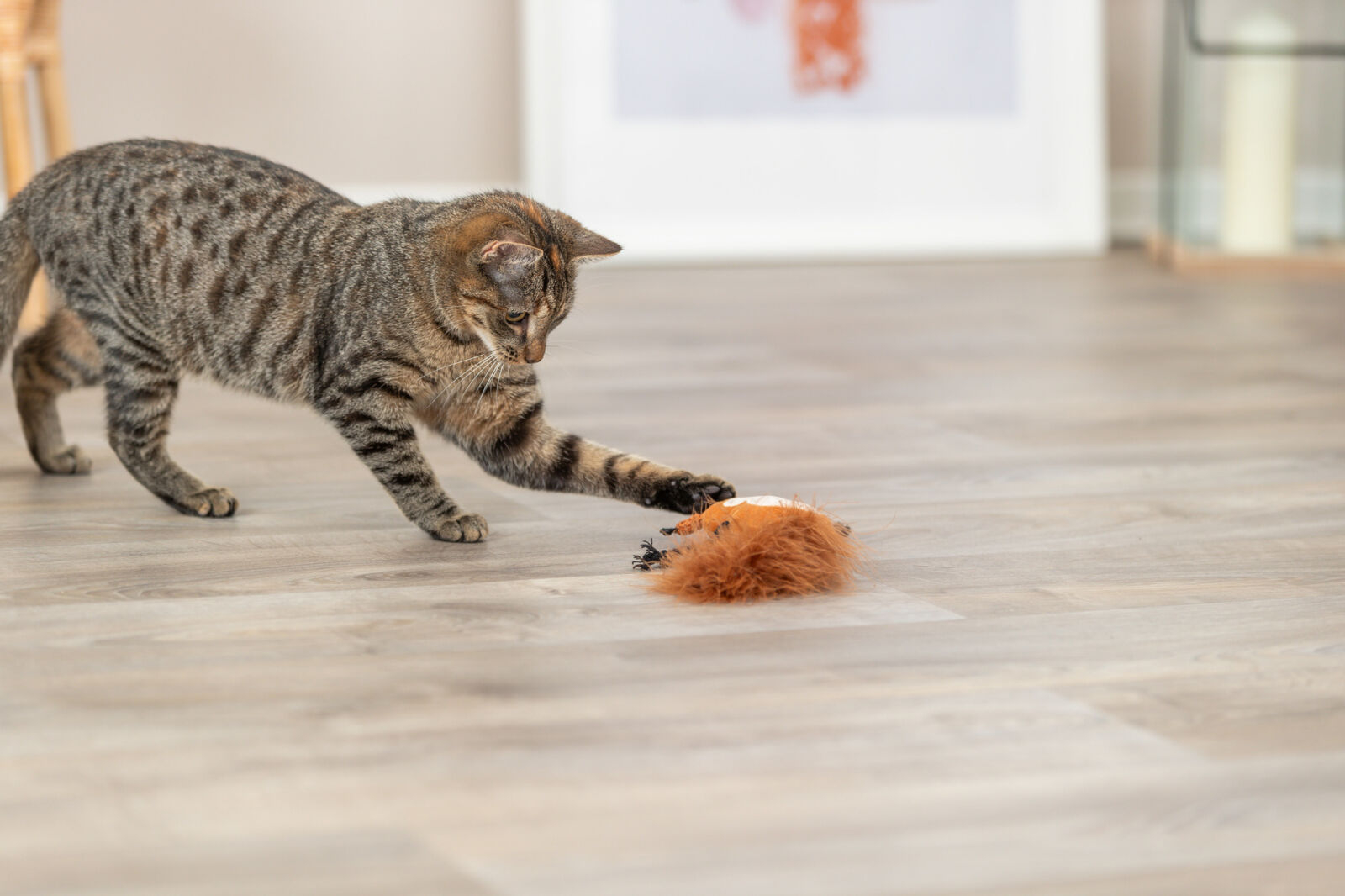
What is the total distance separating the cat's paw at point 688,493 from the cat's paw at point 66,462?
2.74ft

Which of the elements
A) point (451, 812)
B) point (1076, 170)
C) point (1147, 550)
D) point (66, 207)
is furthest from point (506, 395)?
point (1076, 170)

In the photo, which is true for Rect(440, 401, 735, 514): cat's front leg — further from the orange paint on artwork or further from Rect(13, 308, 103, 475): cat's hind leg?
the orange paint on artwork

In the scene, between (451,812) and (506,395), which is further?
(506,395)

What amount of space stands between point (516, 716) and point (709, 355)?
195 centimetres

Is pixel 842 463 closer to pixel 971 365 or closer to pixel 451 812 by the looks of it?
pixel 971 365

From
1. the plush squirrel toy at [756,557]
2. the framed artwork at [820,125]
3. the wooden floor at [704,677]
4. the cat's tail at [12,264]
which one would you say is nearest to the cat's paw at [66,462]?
the wooden floor at [704,677]

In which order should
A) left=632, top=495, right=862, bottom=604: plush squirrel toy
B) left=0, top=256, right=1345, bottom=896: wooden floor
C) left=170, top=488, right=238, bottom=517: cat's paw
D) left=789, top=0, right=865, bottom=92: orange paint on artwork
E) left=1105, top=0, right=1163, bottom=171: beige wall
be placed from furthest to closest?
left=1105, top=0, right=1163, bottom=171: beige wall
left=789, top=0, right=865, bottom=92: orange paint on artwork
left=170, top=488, right=238, bottom=517: cat's paw
left=632, top=495, right=862, bottom=604: plush squirrel toy
left=0, top=256, right=1345, bottom=896: wooden floor

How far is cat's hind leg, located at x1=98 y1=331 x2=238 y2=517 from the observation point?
1.94 m

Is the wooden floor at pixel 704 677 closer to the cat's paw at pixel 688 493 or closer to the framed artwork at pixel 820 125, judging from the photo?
the cat's paw at pixel 688 493

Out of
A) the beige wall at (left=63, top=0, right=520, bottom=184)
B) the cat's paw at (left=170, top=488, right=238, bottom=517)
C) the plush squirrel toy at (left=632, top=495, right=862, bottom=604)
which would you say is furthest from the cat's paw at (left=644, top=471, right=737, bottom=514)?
the beige wall at (left=63, top=0, right=520, bottom=184)

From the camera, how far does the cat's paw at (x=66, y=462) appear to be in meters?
2.15

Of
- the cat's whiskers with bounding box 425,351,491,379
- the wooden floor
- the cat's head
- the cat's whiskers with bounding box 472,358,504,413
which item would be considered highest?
the cat's head

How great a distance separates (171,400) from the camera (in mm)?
1979

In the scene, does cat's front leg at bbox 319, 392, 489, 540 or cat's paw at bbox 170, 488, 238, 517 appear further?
cat's paw at bbox 170, 488, 238, 517
